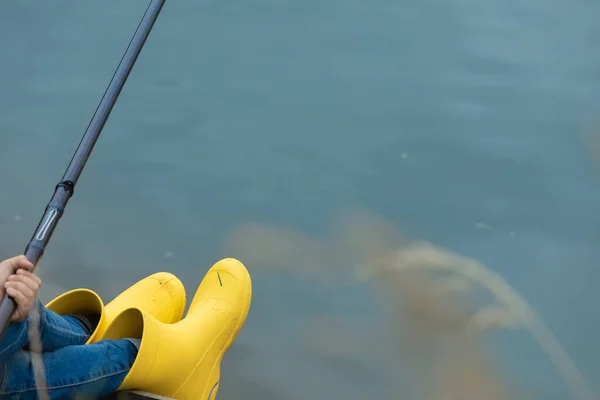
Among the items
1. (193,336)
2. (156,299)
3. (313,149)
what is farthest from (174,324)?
(313,149)

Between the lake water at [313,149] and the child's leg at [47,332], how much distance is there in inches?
12.3

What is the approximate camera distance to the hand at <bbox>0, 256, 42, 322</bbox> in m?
0.88

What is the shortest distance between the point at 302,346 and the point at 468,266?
0.37 m

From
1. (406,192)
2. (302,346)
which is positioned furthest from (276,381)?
(406,192)

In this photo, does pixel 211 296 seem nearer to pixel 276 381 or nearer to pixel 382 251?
pixel 276 381

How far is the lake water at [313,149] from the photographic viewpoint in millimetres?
1533

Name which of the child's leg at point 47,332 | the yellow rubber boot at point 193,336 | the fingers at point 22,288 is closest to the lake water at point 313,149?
the yellow rubber boot at point 193,336

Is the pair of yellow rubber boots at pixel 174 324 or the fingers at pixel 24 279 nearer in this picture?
the fingers at pixel 24 279

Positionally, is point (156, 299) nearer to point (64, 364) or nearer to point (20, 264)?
point (64, 364)

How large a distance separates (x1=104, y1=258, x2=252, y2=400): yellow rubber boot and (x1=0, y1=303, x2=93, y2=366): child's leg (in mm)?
54

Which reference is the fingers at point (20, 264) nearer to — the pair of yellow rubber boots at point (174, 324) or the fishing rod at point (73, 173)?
the fishing rod at point (73, 173)

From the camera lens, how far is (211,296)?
4.60ft

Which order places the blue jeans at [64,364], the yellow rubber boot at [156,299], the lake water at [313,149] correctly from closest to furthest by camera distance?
the blue jeans at [64,364], the yellow rubber boot at [156,299], the lake water at [313,149]

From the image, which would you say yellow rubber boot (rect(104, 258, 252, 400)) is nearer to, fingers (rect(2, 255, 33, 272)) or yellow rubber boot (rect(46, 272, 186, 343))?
yellow rubber boot (rect(46, 272, 186, 343))
